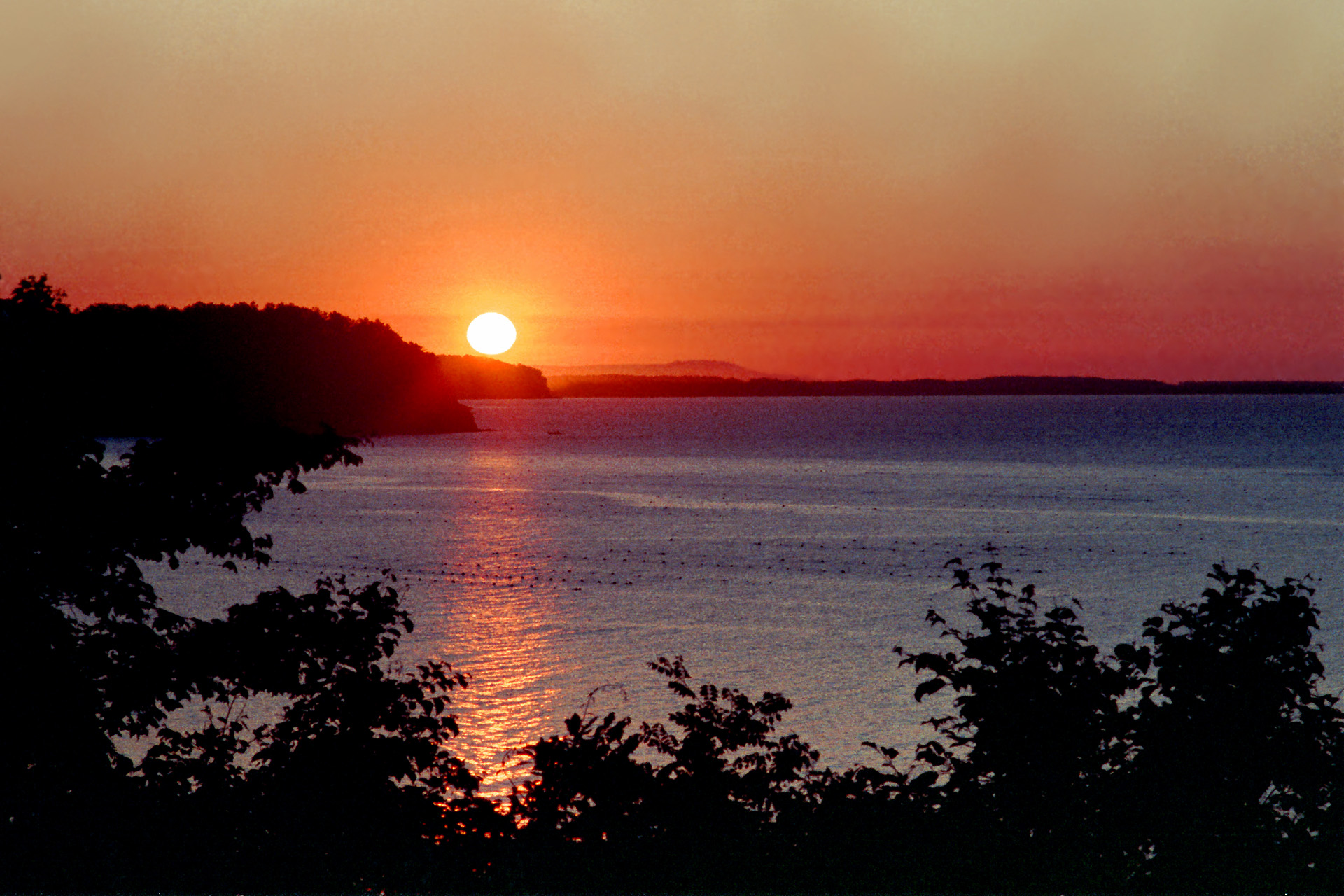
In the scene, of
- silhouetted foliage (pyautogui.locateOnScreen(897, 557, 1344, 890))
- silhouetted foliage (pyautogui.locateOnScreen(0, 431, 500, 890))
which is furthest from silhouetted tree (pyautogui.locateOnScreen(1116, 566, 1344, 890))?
silhouetted foliage (pyautogui.locateOnScreen(0, 431, 500, 890))

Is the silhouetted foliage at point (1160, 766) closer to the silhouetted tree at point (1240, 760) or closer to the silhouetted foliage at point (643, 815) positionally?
the silhouetted tree at point (1240, 760)

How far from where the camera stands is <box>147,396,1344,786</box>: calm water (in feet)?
92.6

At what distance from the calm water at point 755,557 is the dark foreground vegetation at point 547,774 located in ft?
12.6

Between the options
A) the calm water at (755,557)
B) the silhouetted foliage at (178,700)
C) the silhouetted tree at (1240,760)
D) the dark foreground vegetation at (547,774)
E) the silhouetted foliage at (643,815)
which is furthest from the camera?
the calm water at (755,557)

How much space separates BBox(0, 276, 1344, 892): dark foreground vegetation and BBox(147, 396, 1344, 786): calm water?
12.6 ft

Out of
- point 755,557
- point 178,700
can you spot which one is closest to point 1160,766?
point 178,700

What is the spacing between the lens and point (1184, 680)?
852 centimetres

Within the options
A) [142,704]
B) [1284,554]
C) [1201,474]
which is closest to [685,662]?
[142,704]

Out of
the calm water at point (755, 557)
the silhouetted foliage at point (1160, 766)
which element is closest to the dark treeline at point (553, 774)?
the silhouetted foliage at point (1160, 766)

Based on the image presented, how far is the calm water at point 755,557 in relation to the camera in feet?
92.6

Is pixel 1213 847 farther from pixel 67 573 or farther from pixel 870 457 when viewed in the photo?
pixel 870 457

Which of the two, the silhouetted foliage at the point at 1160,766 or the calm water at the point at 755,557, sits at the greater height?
the silhouetted foliage at the point at 1160,766

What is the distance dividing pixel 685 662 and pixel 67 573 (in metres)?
22.8

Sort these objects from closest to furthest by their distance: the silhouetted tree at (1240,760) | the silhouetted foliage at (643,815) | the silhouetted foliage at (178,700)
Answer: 1. the silhouetted foliage at (178,700)
2. the silhouetted tree at (1240,760)
3. the silhouetted foliage at (643,815)
